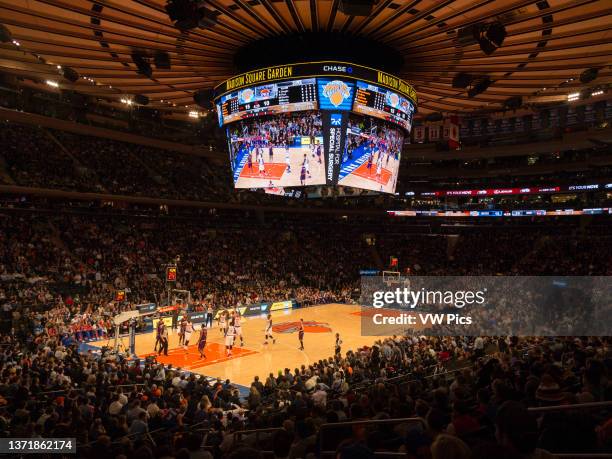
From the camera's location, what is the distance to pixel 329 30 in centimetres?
1063

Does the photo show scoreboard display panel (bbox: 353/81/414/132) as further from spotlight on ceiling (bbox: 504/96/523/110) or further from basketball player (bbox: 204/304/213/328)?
basketball player (bbox: 204/304/213/328)

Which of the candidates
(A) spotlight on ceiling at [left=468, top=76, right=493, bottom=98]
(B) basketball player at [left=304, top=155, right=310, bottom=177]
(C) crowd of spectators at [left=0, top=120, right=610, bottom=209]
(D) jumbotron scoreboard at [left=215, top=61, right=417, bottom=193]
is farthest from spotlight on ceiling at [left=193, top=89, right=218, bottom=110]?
(C) crowd of spectators at [left=0, top=120, right=610, bottom=209]

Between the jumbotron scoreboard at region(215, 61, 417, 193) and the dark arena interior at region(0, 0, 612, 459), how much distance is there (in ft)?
0.23

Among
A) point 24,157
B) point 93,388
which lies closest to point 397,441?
point 93,388

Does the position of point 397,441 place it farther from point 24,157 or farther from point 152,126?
point 152,126

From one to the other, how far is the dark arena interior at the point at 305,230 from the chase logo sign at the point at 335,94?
0.27 feet

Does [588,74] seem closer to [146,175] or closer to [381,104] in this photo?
[381,104]

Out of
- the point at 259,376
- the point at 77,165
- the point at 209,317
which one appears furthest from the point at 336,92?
the point at 77,165

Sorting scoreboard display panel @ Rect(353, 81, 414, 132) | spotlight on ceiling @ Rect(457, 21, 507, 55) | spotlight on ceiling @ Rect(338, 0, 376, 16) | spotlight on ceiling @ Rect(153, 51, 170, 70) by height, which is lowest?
scoreboard display panel @ Rect(353, 81, 414, 132)

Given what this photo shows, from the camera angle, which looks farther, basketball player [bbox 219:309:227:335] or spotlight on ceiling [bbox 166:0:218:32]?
basketball player [bbox 219:309:227:335]

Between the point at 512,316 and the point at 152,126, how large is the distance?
26886 mm

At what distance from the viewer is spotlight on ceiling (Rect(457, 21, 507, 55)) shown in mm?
8891

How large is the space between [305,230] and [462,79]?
111 ft

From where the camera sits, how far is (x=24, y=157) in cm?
2888
